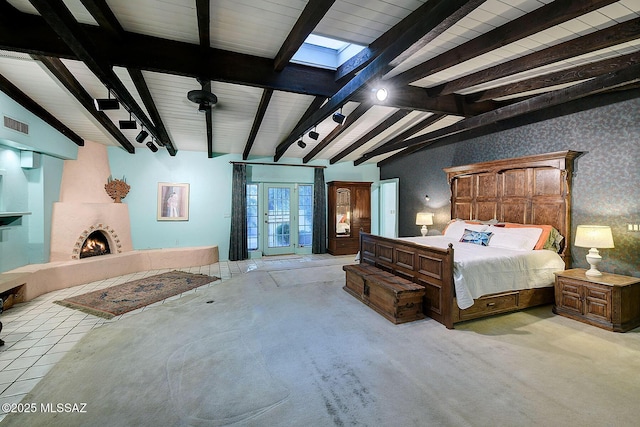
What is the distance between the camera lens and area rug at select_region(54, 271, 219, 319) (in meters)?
3.51

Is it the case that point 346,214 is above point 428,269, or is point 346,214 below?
above

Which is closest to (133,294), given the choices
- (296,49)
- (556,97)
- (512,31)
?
(296,49)

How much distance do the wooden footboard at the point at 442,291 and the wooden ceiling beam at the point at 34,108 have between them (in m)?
5.27

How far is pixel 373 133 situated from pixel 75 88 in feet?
15.0

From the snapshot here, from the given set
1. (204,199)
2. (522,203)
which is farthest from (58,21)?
(522,203)

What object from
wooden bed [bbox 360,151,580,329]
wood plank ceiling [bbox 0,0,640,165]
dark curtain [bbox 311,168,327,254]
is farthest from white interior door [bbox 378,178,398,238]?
wood plank ceiling [bbox 0,0,640,165]

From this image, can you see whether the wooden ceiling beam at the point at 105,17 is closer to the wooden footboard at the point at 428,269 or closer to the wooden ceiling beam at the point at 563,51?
the wooden ceiling beam at the point at 563,51

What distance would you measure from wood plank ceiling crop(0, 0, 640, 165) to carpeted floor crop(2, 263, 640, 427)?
8.34 feet

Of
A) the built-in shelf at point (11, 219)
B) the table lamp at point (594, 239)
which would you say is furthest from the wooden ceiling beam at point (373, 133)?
the built-in shelf at point (11, 219)

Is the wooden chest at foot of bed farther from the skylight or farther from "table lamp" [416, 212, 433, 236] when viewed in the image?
the skylight

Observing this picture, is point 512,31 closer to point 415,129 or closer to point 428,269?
point 428,269

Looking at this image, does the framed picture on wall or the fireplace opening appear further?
the framed picture on wall

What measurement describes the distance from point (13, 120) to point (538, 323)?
6872mm

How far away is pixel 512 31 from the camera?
2.21 meters
